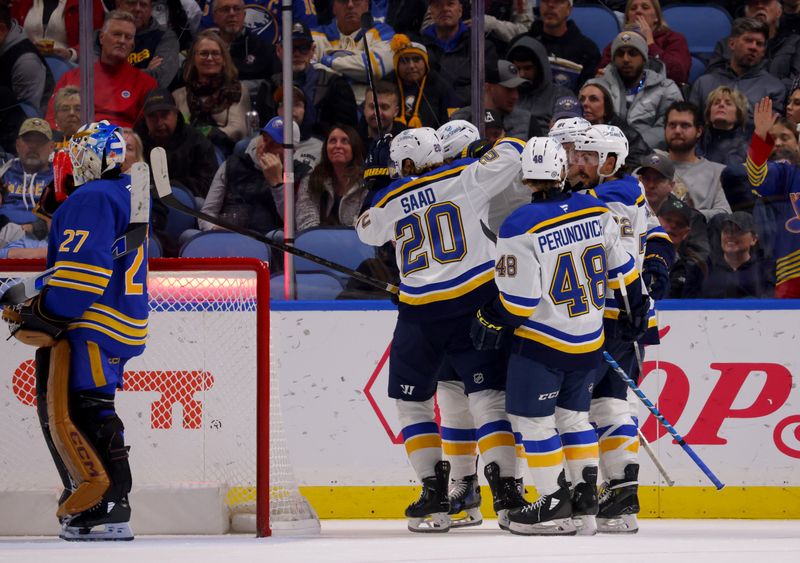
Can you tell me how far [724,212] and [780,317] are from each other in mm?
649

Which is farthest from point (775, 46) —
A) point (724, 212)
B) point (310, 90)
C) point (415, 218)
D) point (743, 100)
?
point (415, 218)

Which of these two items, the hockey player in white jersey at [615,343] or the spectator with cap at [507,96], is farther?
the spectator with cap at [507,96]

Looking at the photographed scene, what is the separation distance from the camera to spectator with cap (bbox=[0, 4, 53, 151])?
20.0 ft

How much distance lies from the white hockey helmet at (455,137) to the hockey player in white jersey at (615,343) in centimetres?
43

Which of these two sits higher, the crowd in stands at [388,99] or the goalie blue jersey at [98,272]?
the crowd in stands at [388,99]

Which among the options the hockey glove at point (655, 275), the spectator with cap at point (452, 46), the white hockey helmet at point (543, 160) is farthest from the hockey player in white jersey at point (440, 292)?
the spectator with cap at point (452, 46)

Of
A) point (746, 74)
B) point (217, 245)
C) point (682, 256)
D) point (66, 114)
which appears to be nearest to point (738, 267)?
point (682, 256)

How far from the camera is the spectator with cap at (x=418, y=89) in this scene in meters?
5.98

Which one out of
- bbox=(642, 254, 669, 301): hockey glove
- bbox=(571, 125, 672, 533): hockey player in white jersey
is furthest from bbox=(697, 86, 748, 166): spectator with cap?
bbox=(571, 125, 672, 533): hockey player in white jersey

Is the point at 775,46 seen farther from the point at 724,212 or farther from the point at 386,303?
the point at 386,303

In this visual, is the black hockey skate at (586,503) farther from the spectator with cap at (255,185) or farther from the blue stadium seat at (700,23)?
the blue stadium seat at (700,23)

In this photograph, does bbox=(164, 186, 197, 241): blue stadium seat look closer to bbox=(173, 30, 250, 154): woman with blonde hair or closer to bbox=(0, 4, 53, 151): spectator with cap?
bbox=(173, 30, 250, 154): woman with blonde hair

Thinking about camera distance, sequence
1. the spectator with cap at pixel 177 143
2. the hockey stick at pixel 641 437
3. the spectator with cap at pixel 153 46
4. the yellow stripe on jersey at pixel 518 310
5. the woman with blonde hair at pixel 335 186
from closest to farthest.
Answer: the yellow stripe on jersey at pixel 518 310 < the hockey stick at pixel 641 437 < the woman with blonde hair at pixel 335 186 < the spectator with cap at pixel 177 143 < the spectator with cap at pixel 153 46

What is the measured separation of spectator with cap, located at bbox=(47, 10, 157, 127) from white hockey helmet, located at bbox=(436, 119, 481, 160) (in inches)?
70.4
